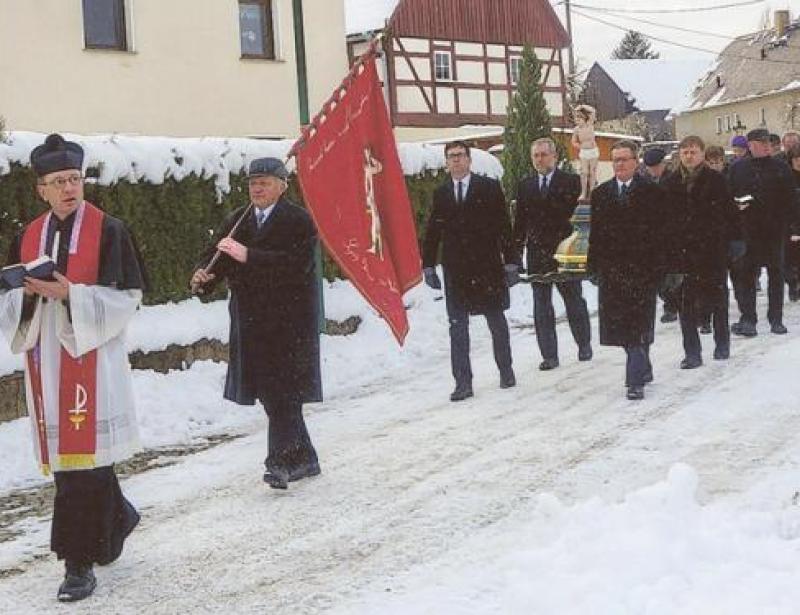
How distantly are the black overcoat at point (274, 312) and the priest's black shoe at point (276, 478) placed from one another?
0.37 m

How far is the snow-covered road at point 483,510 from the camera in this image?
4441 millimetres

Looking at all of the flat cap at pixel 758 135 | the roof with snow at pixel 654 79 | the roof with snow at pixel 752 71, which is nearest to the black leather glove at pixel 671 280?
the flat cap at pixel 758 135

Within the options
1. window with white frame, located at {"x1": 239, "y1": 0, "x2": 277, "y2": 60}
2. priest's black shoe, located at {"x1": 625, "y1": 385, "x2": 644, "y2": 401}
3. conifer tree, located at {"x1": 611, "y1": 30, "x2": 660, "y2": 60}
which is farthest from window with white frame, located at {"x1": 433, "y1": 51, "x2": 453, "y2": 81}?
conifer tree, located at {"x1": 611, "y1": 30, "x2": 660, "y2": 60}

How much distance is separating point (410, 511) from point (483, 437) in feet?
5.42

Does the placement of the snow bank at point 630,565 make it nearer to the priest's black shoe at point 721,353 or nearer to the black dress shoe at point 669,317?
the priest's black shoe at point 721,353

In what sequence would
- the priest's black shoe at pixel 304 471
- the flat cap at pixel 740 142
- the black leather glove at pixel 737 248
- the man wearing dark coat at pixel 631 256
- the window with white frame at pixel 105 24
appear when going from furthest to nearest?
the window with white frame at pixel 105 24 < the flat cap at pixel 740 142 < the black leather glove at pixel 737 248 < the man wearing dark coat at pixel 631 256 < the priest's black shoe at pixel 304 471

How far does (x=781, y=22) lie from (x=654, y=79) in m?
13.7

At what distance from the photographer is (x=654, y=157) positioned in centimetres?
1028

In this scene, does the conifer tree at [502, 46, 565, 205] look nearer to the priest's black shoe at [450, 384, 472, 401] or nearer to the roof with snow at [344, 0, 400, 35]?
the roof with snow at [344, 0, 400, 35]

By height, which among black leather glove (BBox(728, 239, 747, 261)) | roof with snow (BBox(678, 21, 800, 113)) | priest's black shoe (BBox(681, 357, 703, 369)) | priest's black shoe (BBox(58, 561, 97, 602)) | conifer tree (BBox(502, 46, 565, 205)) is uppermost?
roof with snow (BBox(678, 21, 800, 113))

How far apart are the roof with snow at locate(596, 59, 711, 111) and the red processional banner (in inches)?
2730

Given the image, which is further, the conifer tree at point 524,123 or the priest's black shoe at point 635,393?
the conifer tree at point 524,123

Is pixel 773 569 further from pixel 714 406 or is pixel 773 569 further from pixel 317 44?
pixel 317 44

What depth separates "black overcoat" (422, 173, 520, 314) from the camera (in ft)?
29.2
